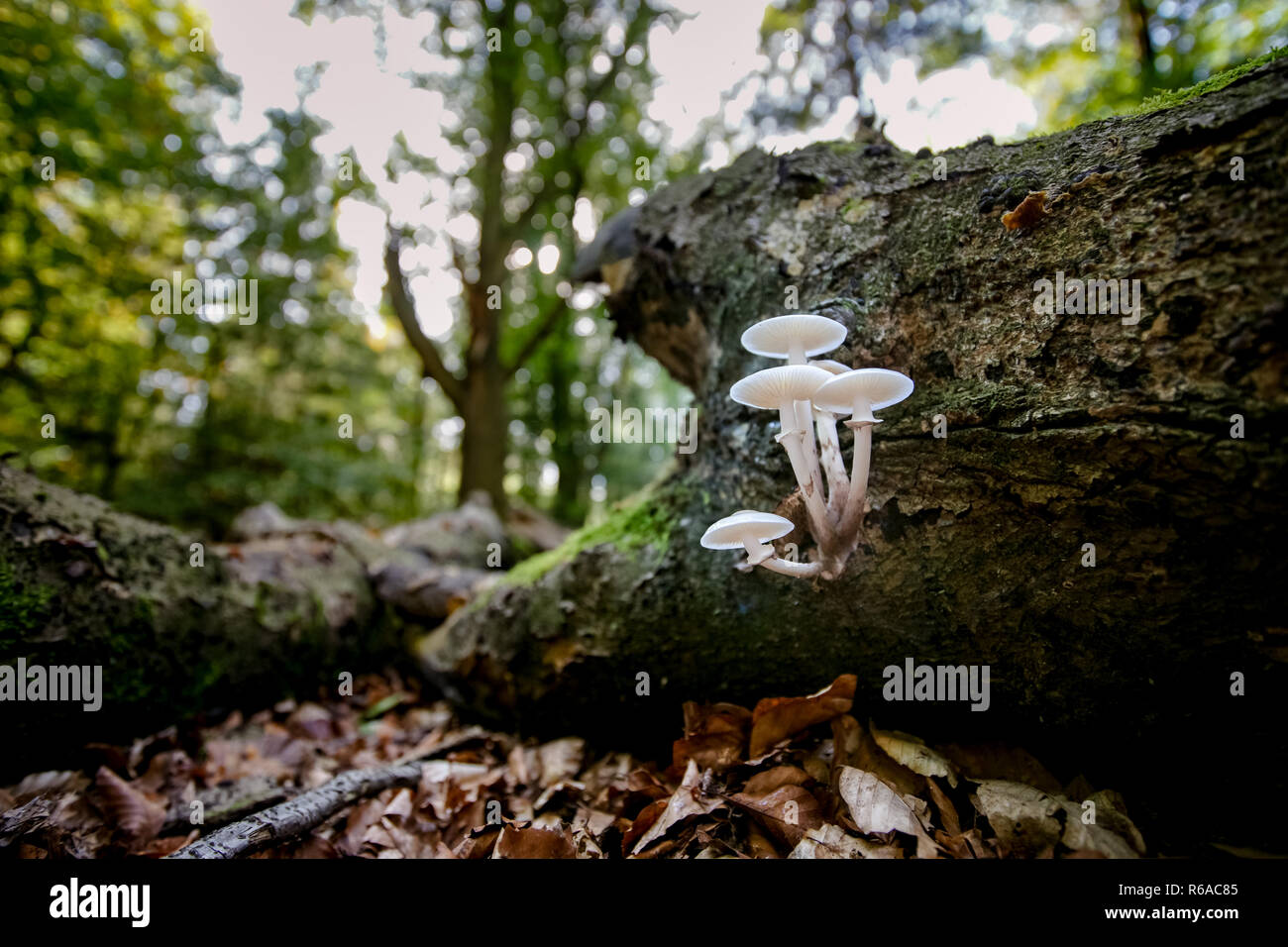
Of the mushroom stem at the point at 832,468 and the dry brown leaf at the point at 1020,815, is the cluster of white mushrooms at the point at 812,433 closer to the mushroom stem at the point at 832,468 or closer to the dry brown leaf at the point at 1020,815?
the mushroom stem at the point at 832,468

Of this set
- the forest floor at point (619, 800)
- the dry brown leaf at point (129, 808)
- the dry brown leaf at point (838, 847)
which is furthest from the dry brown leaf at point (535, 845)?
the dry brown leaf at point (129, 808)

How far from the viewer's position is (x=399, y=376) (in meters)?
15.3

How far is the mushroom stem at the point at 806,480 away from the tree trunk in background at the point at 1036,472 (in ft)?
1.01

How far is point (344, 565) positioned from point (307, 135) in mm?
8143

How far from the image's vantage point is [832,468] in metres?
1.62

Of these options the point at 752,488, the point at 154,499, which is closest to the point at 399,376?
the point at 154,499

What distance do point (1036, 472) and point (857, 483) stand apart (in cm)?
49

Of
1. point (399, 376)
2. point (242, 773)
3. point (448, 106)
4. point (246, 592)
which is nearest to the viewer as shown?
point (242, 773)

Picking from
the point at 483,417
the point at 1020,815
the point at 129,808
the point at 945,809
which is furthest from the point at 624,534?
the point at 483,417

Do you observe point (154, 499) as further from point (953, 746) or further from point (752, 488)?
point (953, 746)

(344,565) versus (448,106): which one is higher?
(448,106)

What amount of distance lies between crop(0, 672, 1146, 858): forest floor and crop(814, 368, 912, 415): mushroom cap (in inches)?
37.0

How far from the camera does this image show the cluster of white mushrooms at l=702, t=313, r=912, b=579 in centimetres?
147

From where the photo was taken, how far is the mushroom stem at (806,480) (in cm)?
155
